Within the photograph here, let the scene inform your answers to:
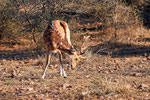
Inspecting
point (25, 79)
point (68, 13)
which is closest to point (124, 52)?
point (68, 13)

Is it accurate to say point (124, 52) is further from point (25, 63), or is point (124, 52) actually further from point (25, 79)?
point (25, 79)

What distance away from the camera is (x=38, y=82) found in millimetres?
7723

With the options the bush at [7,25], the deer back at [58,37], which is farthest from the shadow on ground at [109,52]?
the deer back at [58,37]

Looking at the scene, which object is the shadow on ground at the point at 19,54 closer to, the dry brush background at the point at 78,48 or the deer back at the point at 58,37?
the dry brush background at the point at 78,48

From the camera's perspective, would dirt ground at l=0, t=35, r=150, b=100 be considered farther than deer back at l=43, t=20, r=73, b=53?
No

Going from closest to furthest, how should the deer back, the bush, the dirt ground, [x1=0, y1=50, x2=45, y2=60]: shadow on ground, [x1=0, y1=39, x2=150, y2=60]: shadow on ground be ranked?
the dirt ground, the deer back, [x1=0, y1=39, x2=150, y2=60]: shadow on ground, [x1=0, y1=50, x2=45, y2=60]: shadow on ground, the bush

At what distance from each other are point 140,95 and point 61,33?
321 cm

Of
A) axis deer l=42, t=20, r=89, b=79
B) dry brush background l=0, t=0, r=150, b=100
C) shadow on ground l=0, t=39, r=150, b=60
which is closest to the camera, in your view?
dry brush background l=0, t=0, r=150, b=100

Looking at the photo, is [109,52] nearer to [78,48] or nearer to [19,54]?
[78,48]

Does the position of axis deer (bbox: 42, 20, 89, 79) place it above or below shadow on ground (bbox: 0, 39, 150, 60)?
above

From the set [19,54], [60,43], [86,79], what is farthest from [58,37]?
[19,54]

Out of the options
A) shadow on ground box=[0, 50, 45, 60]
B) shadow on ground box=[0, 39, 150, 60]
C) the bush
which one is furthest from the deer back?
the bush

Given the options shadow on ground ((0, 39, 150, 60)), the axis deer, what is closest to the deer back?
the axis deer

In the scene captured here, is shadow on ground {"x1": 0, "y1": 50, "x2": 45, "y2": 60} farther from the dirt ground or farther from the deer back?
the deer back
